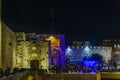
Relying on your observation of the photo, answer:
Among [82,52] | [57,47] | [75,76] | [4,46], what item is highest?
[57,47]

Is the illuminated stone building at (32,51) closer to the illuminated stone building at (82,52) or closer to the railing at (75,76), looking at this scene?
the railing at (75,76)

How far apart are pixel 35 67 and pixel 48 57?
9159 cm

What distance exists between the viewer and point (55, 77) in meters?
74.4

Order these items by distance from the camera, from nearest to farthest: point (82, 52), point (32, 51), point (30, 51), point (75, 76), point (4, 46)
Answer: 1. point (4, 46)
2. point (75, 76)
3. point (30, 51)
4. point (32, 51)
5. point (82, 52)

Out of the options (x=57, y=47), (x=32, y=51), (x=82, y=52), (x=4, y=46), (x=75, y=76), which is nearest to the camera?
(x=4, y=46)

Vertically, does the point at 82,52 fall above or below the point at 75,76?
above

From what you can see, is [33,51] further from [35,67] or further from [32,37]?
[35,67]

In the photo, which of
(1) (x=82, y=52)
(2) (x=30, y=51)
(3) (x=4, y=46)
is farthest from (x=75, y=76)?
(1) (x=82, y=52)

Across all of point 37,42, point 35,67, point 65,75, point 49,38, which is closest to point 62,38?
point 49,38

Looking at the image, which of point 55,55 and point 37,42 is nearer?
point 37,42

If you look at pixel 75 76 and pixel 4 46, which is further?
pixel 75 76

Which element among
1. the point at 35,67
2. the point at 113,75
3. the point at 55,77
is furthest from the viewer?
the point at 113,75

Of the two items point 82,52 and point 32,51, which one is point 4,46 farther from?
→ point 82,52

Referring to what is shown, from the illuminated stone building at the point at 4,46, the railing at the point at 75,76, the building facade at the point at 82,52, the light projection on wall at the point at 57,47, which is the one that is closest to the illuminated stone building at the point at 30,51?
the light projection on wall at the point at 57,47
